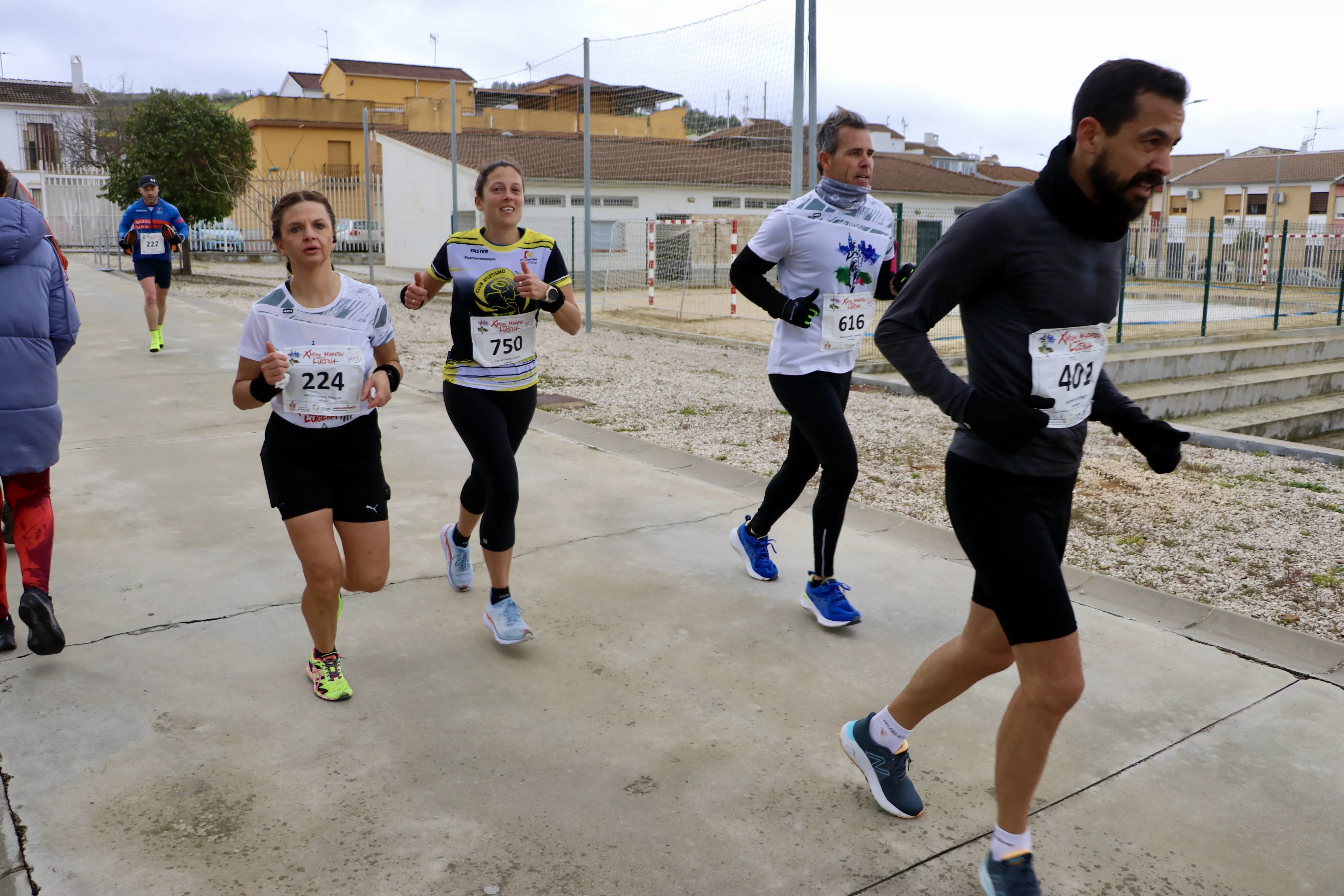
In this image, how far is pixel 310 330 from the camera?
3.39 metres

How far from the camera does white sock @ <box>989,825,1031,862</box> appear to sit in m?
2.46

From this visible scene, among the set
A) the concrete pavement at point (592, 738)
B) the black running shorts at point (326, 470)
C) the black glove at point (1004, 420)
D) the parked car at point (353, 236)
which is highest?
the parked car at point (353, 236)

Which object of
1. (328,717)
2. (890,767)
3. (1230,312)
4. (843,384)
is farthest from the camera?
(1230,312)

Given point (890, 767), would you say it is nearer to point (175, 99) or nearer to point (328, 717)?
point (328, 717)

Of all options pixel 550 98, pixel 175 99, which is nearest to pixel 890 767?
pixel 175 99

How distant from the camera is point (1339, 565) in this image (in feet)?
16.7

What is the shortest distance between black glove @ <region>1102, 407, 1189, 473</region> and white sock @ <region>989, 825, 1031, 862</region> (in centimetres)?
93

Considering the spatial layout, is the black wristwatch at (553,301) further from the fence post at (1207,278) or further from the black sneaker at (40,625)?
the fence post at (1207,278)

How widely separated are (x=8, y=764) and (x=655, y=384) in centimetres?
792

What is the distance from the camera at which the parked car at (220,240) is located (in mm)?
33156

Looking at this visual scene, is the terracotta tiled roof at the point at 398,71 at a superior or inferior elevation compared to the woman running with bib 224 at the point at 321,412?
superior

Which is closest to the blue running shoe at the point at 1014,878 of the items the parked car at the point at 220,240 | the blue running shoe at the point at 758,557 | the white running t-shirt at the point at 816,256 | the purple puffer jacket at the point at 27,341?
the white running t-shirt at the point at 816,256

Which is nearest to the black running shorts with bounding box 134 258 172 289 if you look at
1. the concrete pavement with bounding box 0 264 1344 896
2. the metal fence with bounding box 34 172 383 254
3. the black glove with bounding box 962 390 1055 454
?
the concrete pavement with bounding box 0 264 1344 896

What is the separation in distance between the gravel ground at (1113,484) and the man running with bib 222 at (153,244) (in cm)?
271
